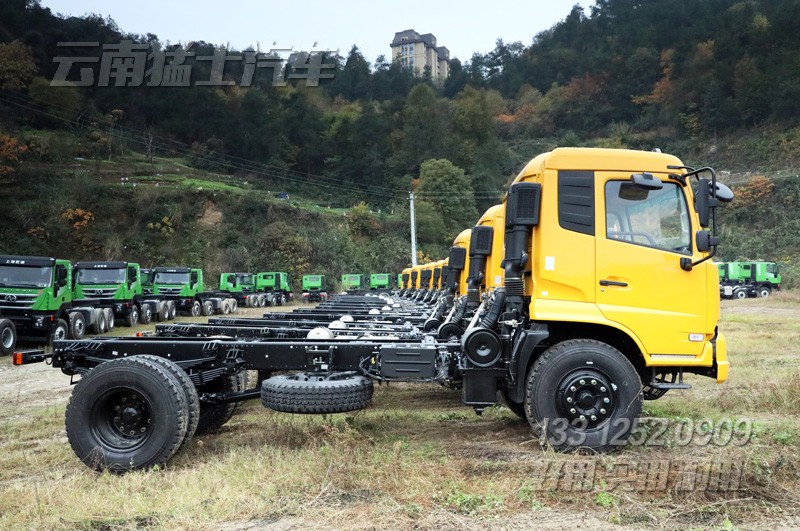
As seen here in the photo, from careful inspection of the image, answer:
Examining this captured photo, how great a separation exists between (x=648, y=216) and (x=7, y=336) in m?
14.3

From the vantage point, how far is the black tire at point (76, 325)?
649 inches

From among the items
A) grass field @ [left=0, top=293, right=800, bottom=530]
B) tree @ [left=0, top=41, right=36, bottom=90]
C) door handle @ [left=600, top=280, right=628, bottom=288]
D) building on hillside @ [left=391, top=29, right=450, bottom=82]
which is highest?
building on hillside @ [left=391, top=29, right=450, bottom=82]

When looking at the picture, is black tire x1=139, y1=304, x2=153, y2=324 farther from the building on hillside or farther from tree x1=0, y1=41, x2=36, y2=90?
the building on hillside

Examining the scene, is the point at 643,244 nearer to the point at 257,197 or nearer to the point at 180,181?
the point at 257,197

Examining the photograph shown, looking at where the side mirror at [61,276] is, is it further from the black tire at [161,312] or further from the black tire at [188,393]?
the black tire at [188,393]

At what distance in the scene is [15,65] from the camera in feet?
167

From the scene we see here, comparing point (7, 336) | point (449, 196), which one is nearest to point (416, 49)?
point (449, 196)

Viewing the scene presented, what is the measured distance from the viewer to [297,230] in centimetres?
5231

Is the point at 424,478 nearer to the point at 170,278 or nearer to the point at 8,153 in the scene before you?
the point at 170,278

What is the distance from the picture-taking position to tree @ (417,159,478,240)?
60438mm

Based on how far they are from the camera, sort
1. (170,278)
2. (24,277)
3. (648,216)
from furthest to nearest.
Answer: (170,278), (24,277), (648,216)

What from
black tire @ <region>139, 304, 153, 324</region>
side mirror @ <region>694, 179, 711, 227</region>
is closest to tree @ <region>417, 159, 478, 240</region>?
black tire @ <region>139, 304, 153, 324</region>

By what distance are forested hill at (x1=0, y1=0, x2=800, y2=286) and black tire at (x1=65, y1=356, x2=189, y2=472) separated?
43.3 meters

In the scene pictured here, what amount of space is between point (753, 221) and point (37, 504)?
2348 inches
